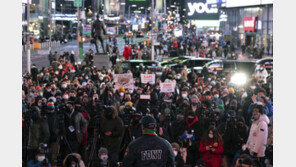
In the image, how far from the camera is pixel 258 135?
1133 cm

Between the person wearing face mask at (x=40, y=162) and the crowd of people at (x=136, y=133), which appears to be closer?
the person wearing face mask at (x=40, y=162)

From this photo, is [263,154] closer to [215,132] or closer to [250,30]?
[215,132]

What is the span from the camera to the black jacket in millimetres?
6625

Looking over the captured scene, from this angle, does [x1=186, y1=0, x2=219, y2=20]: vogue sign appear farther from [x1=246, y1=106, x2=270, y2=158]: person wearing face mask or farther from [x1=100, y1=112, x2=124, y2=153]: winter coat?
[x1=100, y1=112, x2=124, y2=153]: winter coat

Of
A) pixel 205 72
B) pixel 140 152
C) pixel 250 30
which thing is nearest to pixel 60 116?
pixel 140 152

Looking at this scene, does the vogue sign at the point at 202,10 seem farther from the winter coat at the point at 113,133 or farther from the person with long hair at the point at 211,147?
the person with long hair at the point at 211,147

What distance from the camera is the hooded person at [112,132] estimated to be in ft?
37.1

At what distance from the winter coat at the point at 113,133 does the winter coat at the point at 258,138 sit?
278 cm

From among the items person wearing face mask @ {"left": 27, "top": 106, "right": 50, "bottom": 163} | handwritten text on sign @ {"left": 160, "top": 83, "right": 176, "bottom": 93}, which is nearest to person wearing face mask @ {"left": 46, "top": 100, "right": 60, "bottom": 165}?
person wearing face mask @ {"left": 27, "top": 106, "right": 50, "bottom": 163}

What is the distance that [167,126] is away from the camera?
40.7 ft

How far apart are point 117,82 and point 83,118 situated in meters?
5.26

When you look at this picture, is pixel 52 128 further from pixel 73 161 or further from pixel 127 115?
pixel 73 161

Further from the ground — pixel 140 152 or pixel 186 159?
→ pixel 140 152

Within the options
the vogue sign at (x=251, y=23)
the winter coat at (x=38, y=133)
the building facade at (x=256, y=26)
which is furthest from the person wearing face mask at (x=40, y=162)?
the vogue sign at (x=251, y=23)
